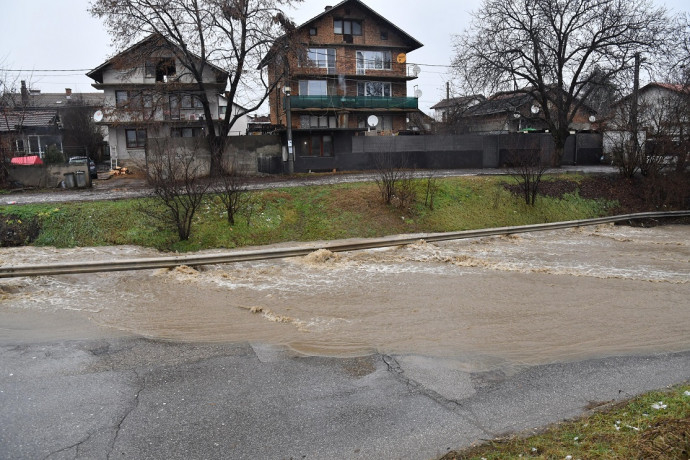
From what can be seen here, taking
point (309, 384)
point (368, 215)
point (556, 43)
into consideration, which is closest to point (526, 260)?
point (368, 215)

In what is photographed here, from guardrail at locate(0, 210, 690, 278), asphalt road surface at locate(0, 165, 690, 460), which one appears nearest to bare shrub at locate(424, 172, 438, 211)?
guardrail at locate(0, 210, 690, 278)

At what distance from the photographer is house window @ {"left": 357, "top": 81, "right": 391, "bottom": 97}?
46.1 metres

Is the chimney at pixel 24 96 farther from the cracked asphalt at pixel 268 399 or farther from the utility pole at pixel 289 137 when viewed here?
the cracked asphalt at pixel 268 399

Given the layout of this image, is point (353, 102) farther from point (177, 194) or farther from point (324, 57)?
point (177, 194)

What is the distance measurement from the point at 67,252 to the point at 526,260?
1334cm

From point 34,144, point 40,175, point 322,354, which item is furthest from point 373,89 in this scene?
point 322,354

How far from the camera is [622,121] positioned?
2789 centimetres

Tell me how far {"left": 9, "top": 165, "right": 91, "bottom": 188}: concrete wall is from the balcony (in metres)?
21.0

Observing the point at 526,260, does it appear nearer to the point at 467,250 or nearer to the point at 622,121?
the point at 467,250

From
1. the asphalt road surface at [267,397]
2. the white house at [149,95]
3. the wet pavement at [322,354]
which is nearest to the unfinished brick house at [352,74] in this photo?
the white house at [149,95]

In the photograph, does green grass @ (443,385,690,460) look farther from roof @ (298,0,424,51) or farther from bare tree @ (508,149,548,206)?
roof @ (298,0,424,51)

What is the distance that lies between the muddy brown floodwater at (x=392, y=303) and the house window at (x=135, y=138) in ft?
89.7

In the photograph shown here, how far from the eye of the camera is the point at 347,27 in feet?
148

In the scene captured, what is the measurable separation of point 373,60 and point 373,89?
8.19ft
